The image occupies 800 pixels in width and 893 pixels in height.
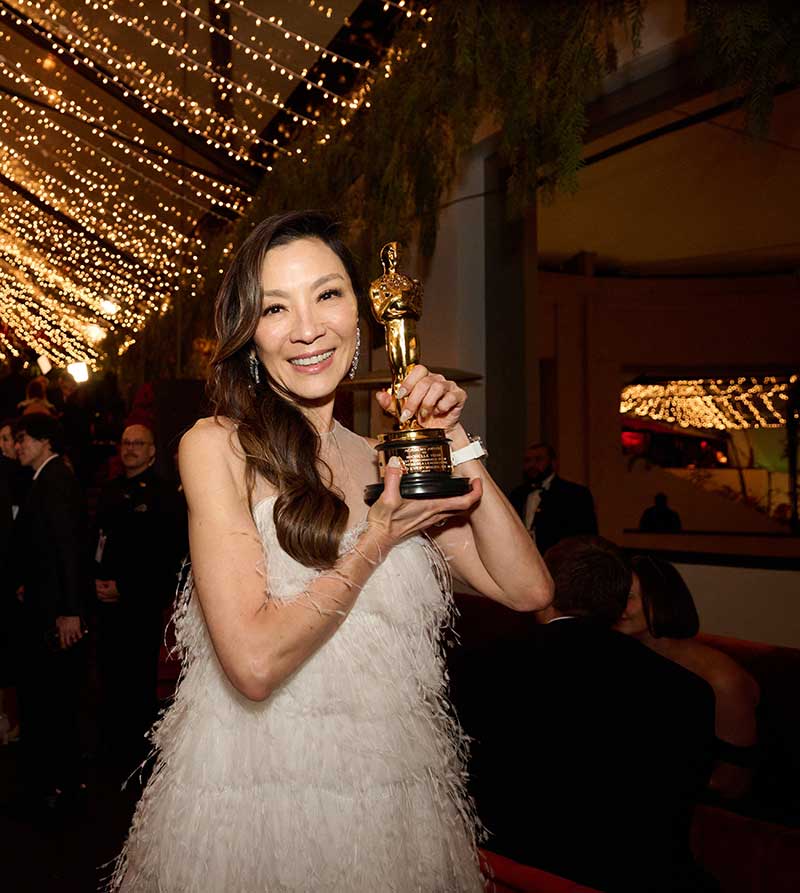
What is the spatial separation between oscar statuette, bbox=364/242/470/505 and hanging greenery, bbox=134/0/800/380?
199 cm

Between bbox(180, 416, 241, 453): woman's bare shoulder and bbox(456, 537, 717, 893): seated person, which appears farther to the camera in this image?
bbox(456, 537, 717, 893): seated person

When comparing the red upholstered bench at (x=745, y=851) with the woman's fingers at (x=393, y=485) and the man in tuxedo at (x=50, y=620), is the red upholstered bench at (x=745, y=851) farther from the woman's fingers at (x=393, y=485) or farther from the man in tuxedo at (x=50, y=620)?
the man in tuxedo at (x=50, y=620)

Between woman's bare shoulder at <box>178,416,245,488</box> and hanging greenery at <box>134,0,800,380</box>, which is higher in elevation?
hanging greenery at <box>134,0,800,380</box>

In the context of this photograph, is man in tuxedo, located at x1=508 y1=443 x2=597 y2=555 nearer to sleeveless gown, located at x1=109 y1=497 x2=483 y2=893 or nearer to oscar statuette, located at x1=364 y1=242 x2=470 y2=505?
oscar statuette, located at x1=364 y1=242 x2=470 y2=505

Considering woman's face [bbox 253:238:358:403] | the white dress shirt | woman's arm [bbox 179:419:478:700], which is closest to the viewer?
woman's arm [bbox 179:419:478:700]

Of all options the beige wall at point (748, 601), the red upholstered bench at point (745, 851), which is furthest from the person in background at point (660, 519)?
the red upholstered bench at point (745, 851)

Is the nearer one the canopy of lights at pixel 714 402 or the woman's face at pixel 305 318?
the woman's face at pixel 305 318

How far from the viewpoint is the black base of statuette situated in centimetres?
161

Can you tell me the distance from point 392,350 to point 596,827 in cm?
120

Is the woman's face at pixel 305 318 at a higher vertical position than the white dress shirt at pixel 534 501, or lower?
higher

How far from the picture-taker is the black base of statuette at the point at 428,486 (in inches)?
63.4

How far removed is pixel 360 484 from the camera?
1.88 metres

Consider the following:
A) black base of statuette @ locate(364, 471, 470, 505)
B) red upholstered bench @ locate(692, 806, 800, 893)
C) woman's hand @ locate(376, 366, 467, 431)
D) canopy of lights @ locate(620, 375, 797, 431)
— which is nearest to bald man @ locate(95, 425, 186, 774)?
red upholstered bench @ locate(692, 806, 800, 893)

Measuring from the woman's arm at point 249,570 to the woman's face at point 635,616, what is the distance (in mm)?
1701
